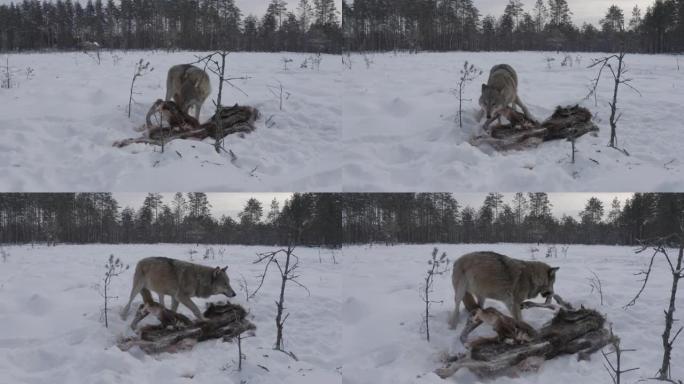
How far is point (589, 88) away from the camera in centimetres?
943

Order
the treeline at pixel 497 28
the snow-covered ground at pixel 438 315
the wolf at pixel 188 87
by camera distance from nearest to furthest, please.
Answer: the snow-covered ground at pixel 438 315
the wolf at pixel 188 87
the treeline at pixel 497 28

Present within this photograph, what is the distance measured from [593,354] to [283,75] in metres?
8.62

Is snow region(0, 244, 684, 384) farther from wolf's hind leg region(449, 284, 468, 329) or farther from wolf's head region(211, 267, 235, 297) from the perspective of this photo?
wolf's head region(211, 267, 235, 297)

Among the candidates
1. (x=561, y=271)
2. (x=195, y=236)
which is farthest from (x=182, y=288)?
(x=561, y=271)

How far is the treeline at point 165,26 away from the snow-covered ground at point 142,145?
269 centimetres

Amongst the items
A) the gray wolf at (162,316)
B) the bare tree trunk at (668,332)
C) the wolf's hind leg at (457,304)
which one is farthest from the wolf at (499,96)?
the gray wolf at (162,316)

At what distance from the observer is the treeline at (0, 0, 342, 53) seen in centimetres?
1348

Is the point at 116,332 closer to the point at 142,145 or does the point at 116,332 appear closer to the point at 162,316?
the point at 162,316

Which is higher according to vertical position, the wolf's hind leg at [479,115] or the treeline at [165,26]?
the treeline at [165,26]

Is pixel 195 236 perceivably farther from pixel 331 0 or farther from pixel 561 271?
pixel 561 271

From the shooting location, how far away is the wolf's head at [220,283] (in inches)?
320

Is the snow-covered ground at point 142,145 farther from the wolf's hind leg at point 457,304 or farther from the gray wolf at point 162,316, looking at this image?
the wolf's hind leg at point 457,304

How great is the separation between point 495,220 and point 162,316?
6.49 m

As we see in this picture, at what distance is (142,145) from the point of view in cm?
750
